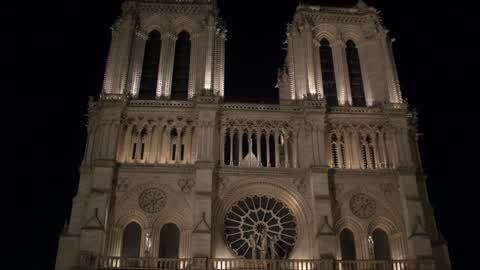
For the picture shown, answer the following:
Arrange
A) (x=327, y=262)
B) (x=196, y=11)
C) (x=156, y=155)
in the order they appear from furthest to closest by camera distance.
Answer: (x=196, y=11), (x=156, y=155), (x=327, y=262)

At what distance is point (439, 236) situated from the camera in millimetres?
30281

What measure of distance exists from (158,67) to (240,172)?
999cm

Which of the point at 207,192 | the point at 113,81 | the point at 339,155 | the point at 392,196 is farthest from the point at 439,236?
the point at 113,81

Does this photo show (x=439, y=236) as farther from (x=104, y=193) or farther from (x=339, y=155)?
(x=104, y=193)

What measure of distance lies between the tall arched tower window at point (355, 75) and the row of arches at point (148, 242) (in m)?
15.0

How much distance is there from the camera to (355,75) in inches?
1443

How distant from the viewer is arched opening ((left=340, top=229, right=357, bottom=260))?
2919cm

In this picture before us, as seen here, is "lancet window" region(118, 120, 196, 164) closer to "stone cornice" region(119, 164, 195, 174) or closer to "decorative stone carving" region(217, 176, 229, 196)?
"stone cornice" region(119, 164, 195, 174)

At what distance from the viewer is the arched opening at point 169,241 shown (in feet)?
93.4

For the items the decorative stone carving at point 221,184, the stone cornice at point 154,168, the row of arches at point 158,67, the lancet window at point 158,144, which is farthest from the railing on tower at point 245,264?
the row of arches at point 158,67

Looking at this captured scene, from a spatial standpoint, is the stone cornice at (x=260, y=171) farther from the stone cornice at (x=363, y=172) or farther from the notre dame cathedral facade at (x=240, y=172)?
the stone cornice at (x=363, y=172)

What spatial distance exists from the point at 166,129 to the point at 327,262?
1224cm

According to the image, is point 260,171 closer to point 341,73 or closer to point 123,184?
point 123,184

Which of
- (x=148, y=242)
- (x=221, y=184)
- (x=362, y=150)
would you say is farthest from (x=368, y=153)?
(x=148, y=242)
